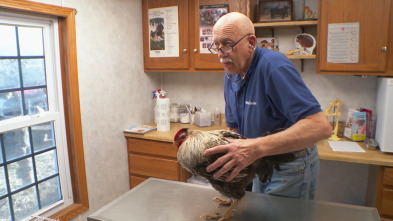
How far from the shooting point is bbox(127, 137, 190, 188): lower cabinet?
2.86m

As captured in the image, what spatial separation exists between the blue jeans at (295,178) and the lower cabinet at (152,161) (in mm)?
1470

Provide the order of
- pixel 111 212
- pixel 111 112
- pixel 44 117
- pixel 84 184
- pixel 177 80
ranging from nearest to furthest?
pixel 111 212 < pixel 44 117 < pixel 84 184 < pixel 111 112 < pixel 177 80

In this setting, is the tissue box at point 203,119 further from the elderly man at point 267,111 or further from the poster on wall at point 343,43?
the elderly man at point 267,111

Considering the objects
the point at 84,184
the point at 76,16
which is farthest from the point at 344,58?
the point at 84,184

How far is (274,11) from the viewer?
8.99 ft

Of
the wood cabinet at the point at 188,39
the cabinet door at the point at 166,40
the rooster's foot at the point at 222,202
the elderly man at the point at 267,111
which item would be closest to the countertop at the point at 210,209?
the rooster's foot at the point at 222,202

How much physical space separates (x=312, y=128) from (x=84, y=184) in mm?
2138

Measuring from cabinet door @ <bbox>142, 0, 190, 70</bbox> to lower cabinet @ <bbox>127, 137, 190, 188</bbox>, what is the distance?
0.85m

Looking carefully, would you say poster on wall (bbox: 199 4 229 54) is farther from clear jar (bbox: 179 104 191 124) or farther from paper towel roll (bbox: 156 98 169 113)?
clear jar (bbox: 179 104 191 124)

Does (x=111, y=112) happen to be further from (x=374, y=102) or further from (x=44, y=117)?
(x=374, y=102)

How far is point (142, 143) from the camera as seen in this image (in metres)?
2.99

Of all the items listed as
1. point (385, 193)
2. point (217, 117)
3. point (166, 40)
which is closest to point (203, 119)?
point (217, 117)

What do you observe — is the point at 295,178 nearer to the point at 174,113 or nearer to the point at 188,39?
the point at 188,39

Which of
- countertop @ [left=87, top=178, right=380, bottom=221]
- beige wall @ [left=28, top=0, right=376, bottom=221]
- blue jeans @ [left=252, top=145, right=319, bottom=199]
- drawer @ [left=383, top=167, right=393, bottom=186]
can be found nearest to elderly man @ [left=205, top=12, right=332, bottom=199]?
blue jeans @ [left=252, top=145, right=319, bottom=199]
